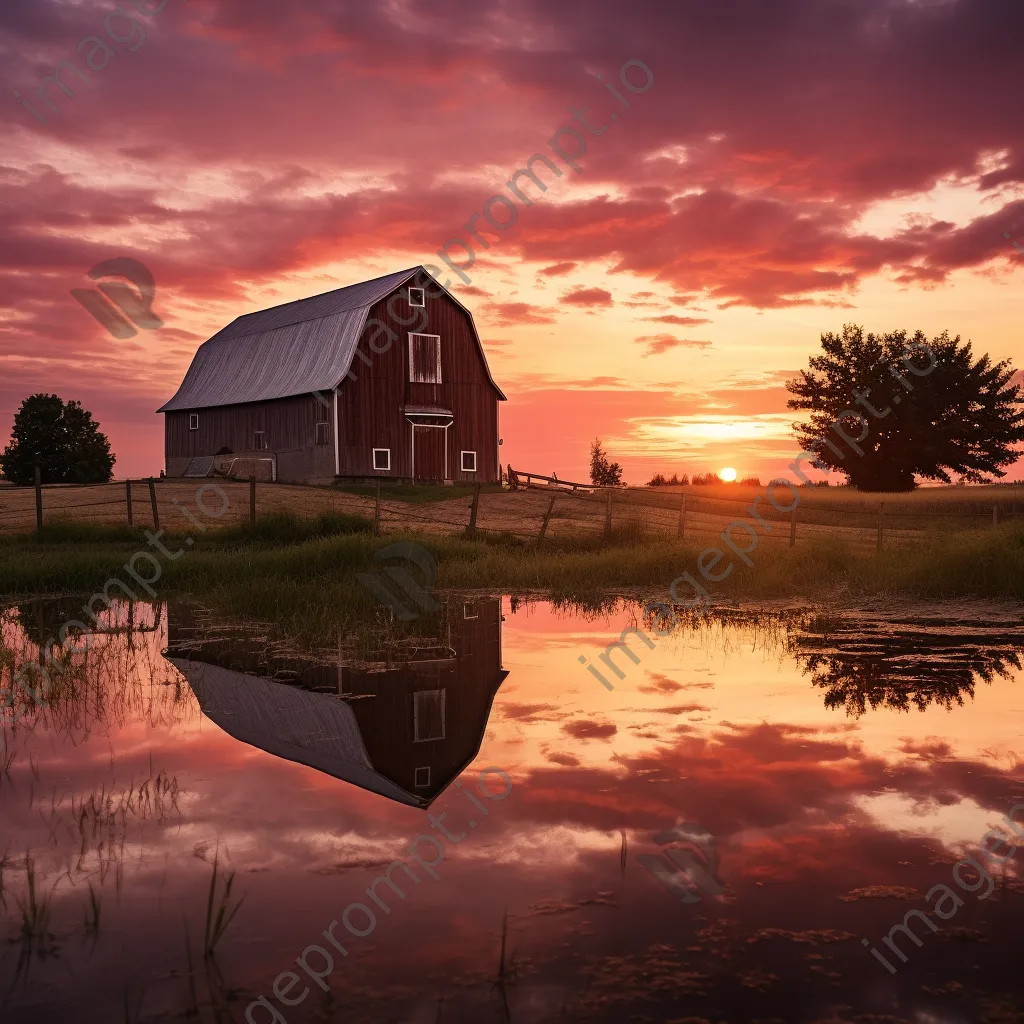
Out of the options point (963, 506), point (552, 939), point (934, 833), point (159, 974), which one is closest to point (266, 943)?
point (159, 974)

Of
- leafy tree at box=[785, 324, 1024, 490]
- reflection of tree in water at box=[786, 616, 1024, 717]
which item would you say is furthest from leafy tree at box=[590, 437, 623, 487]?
reflection of tree in water at box=[786, 616, 1024, 717]

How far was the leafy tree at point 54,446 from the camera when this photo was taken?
58656 mm

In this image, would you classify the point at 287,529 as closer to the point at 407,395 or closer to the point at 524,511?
the point at 524,511

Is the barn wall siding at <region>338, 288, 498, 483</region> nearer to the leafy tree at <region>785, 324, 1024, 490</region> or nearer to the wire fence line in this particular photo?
the wire fence line

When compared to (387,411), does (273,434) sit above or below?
below

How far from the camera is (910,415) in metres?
51.4

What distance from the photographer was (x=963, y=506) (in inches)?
1599

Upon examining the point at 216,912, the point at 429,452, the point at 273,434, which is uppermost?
the point at 273,434

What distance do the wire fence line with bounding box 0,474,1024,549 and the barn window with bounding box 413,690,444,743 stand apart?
13.6 metres

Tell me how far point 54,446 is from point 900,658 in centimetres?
5847

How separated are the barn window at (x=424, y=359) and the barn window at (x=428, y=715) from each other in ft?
102

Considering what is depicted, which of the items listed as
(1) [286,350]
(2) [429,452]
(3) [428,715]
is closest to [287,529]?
(3) [428,715]

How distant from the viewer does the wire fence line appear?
26141 millimetres

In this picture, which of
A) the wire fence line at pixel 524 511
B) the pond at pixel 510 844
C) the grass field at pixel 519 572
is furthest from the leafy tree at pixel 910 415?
the pond at pixel 510 844
